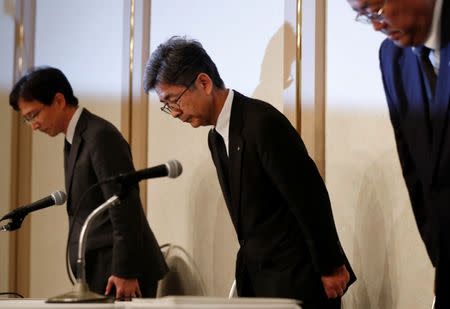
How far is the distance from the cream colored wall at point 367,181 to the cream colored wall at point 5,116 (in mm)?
2366

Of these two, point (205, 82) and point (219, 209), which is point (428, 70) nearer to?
point (205, 82)

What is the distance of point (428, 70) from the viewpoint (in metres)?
2.86

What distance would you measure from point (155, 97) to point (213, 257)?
3.11 ft

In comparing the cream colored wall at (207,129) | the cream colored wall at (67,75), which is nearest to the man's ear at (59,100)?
the cream colored wall at (207,129)

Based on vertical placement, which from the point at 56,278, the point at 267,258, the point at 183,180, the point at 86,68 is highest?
the point at 86,68

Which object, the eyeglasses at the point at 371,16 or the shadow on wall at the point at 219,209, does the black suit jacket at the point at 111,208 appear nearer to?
the shadow on wall at the point at 219,209

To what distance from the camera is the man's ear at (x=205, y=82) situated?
10.6ft

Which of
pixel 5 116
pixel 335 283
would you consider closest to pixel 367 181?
pixel 335 283

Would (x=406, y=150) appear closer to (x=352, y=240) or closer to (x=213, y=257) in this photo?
(x=352, y=240)

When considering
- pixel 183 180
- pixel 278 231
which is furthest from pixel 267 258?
pixel 183 180

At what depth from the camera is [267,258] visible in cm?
296

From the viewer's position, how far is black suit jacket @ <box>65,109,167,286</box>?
3.40 m

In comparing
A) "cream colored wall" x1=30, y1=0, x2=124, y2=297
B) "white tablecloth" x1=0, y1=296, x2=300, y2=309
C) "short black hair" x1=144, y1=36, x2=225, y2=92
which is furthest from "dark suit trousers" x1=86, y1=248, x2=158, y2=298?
"white tablecloth" x1=0, y1=296, x2=300, y2=309

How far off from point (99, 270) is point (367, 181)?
1.21m
